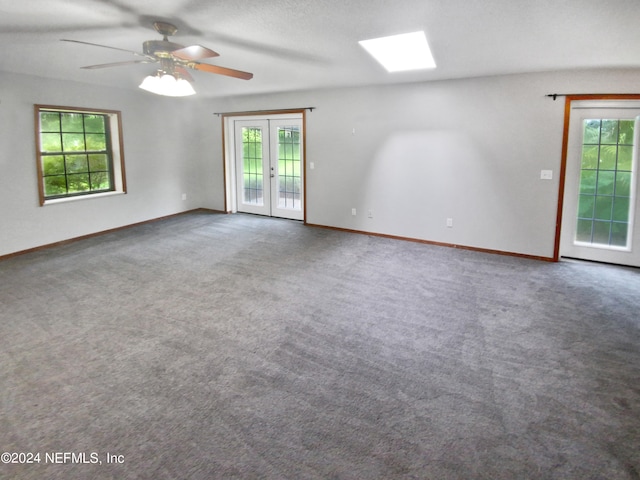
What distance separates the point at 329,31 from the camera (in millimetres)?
3307

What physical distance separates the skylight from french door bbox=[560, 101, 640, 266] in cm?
199

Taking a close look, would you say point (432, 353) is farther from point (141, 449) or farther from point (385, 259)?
point (385, 259)

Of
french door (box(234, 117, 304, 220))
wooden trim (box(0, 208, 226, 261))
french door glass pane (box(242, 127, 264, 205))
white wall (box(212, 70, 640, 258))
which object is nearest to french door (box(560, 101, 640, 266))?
white wall (box(212, 70, 640, 258))

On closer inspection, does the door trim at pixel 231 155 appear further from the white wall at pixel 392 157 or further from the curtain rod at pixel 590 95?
the curtain rod at pixel 590 95

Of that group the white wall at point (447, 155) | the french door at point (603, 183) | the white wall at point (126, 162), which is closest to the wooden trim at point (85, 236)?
the white wall at point (126, 162)

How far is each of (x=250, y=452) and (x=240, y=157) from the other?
6.66 metres

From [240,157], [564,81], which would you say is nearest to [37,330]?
[240,157]

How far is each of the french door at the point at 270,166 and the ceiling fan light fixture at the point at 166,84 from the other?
3443 millimetres

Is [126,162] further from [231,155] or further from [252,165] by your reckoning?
[252,165]

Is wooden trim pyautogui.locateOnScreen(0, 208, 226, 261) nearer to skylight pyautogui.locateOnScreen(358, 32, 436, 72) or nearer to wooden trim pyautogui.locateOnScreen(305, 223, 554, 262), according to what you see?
wooden trim pyautogui.locateOnScreen(305, 223, 554, 262)

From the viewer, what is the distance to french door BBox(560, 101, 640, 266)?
459cm

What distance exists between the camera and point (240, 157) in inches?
311

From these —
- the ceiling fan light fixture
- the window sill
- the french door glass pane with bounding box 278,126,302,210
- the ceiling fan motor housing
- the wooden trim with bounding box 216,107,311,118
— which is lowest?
the window sill

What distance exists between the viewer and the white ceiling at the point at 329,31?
108 inches
